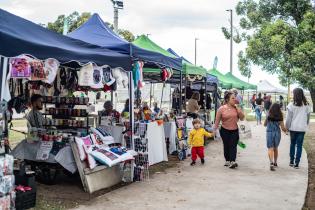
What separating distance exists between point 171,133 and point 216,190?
3.60 metres

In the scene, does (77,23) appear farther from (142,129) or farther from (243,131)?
(142,129)

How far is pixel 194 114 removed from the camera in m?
13.2

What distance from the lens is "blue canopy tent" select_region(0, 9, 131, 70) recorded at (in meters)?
5.20

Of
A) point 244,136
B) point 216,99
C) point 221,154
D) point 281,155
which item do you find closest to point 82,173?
point 221,154

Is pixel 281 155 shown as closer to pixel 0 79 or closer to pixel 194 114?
pixel 194 114

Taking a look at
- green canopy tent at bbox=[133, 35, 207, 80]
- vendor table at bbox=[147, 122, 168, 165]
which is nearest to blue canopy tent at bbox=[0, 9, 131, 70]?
vendor table at bbox=[147, 122, 168, 165]

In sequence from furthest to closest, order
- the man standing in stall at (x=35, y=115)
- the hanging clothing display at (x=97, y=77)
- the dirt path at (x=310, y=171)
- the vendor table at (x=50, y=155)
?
the man standing in stall at (x=35, y=115) < the hanging clothing display at (x=97, y=77) < the vendor table at (x=50, y=155) < the dirt path at (x=310, y=171)

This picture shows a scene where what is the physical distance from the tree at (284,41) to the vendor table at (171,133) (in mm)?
13621

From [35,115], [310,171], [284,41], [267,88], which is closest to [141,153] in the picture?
[35,115]

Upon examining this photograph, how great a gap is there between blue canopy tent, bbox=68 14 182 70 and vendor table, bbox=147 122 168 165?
1.37 m

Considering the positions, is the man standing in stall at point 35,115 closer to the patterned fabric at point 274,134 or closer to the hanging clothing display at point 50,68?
the hanging clothing display at point 50,68

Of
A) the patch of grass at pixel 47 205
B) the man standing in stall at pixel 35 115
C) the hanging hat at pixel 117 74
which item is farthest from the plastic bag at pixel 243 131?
the patch of grass at pixel 47 205

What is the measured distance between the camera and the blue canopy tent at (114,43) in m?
7.96

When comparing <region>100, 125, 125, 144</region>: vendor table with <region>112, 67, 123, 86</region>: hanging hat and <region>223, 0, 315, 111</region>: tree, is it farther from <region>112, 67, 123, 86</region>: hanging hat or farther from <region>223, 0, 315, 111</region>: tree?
<region>223, 0, 315, 111</region>: tree
